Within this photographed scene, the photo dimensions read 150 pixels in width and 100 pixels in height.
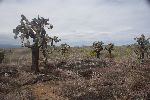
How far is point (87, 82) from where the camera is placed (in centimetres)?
2384

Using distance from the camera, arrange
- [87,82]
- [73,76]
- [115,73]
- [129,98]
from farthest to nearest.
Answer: [73,76], [115,73], [87,82], [129,98]

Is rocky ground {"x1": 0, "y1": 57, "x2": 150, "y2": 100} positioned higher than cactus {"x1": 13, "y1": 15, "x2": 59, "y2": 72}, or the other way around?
cactus {"x1": 13, "y1": 15, "x2": 59, "y2": 72}

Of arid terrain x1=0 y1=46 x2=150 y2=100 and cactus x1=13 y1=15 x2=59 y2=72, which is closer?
arid terrain x1=0 y1=46 x2=150 y2=100

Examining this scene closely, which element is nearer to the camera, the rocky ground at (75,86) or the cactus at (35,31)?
the rocky ground at (75,86)

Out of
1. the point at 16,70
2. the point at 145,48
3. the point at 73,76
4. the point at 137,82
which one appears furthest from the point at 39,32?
the point at 145,48

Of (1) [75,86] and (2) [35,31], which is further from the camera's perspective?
(2) [35,31]

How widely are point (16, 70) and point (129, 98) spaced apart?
56.0 ft

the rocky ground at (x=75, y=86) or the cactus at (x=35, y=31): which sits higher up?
the cactus at (x=35, y=31)

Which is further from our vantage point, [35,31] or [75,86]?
[35,31]

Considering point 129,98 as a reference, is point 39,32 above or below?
above

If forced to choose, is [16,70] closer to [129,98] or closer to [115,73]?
[115,73]

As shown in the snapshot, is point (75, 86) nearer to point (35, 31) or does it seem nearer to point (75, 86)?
point (75, 86)

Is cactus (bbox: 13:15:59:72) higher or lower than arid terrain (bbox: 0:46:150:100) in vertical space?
Answer: higher

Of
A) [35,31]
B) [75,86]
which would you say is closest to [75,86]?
[75,86]
